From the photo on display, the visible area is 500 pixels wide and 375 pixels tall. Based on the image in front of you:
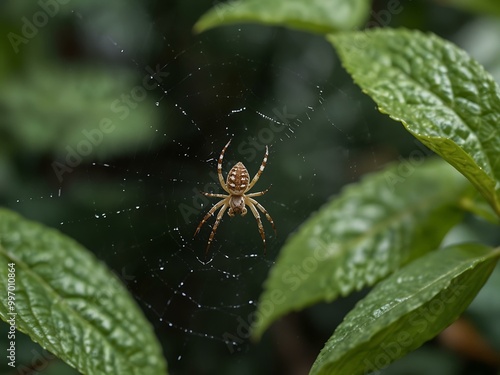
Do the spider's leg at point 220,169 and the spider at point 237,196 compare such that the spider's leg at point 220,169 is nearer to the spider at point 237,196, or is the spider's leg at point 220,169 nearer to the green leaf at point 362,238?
the spider at point 237,196

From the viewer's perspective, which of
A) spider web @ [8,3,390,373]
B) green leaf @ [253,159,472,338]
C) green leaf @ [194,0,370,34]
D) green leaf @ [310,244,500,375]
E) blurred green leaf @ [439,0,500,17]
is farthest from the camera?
spider web @ [8,3,390,373]

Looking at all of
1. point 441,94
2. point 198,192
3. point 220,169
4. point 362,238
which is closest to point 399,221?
point 362,238

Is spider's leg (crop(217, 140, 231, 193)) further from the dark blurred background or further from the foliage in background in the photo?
the foliage in background

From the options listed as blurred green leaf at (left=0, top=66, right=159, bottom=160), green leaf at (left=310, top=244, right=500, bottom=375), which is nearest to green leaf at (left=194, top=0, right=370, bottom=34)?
green leaf at (left=310, top=244, right=500, bottom=375)

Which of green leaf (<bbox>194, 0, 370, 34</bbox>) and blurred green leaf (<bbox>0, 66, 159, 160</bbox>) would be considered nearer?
green leaf (<bbox>194, 0, 370, 34</bbox>)

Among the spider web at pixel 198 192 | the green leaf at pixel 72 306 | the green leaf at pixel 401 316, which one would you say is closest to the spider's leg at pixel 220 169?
the spider web at pixel 198 192

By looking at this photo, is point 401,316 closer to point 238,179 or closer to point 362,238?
point 362,238
